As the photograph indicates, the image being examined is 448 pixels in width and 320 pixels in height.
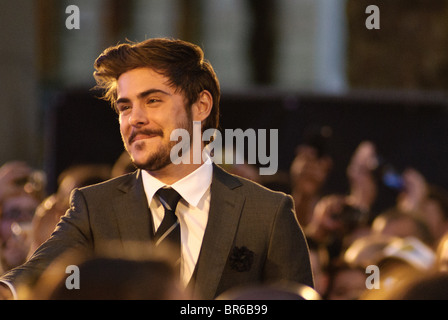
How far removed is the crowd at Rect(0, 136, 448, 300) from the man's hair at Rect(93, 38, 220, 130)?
1005 millimetres

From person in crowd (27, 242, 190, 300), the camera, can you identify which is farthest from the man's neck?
the camera

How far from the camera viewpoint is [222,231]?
2.63 m

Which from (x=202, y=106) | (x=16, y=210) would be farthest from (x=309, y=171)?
(x=202, y=106)

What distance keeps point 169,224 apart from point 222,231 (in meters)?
0.16

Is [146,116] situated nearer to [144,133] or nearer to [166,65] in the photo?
[144,133]

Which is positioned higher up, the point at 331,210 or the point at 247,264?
the point at 247,264

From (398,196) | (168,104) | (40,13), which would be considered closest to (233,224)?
(168,104)

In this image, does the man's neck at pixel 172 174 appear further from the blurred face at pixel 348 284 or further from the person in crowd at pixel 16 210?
the blurred face at pixel 348 284

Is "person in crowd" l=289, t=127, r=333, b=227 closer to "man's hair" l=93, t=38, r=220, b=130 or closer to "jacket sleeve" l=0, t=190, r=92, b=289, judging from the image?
"man's hair" l=93, t=38, r=220, b=130

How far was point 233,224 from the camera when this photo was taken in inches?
105

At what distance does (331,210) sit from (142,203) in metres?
3.65

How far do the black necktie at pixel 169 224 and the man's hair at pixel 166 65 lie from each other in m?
0.28

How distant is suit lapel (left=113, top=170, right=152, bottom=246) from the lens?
2.59m
